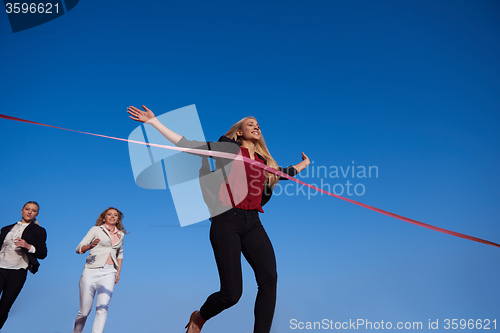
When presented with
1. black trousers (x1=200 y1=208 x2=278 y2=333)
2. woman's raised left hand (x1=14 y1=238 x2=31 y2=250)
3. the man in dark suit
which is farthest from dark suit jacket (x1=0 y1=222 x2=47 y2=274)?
black trousers (x1=200 y1=208 x2=278 y2=333)

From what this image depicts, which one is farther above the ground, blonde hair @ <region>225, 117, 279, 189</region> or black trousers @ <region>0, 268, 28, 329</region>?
blonde hair @ <region>225, 117, 279, 189</region>

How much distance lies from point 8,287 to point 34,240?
670 mm

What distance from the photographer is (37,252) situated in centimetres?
553

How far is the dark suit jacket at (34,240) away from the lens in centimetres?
552

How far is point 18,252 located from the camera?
544 cm

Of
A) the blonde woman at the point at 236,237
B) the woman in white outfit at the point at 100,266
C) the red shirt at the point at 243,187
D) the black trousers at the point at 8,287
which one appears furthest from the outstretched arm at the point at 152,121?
the black trousers at the point at 8,287

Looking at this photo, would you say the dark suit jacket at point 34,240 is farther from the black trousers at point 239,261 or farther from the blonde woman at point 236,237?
the black trousers at point 239,261

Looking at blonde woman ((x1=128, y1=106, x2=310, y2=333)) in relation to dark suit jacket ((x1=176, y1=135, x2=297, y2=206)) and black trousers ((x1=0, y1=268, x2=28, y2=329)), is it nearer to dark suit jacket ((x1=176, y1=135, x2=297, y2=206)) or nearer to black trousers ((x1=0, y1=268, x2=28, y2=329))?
dark suit jacket ((x1=176, y1=135, x2=297, y2=206))

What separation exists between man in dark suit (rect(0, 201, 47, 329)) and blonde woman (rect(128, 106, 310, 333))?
319 cm

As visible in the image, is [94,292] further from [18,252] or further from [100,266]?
[18,252]

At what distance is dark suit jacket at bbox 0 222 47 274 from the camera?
18.1 feet

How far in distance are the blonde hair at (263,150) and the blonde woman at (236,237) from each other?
8 centimetres

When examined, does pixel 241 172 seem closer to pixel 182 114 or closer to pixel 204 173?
pixel 204 173

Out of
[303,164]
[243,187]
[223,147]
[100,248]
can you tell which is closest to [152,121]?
[223,147]
